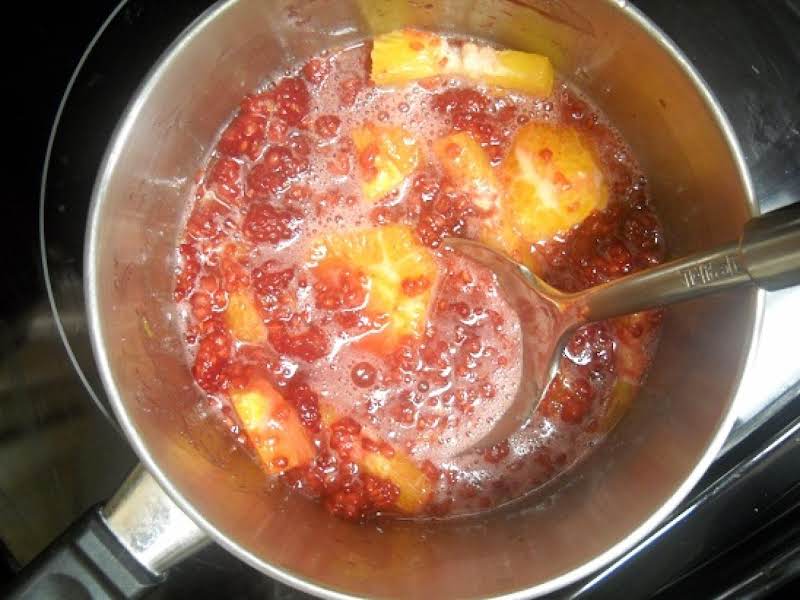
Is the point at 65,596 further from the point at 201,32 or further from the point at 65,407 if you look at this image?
the point at 201,32

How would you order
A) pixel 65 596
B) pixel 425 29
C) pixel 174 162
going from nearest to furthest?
pixel 65 596 < pixel 174 162 < pixel 425 29

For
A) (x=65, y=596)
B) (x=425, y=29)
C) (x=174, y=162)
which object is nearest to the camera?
(x=65, y=596)

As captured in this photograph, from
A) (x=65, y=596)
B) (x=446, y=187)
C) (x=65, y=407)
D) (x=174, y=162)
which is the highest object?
(x=446, y=187)

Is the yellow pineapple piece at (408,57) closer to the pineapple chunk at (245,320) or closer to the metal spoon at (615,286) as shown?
the metal spoon at (615,286)

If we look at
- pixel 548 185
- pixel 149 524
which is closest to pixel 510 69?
pixel 548 185

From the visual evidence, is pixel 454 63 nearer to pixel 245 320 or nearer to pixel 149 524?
pixel 245 320

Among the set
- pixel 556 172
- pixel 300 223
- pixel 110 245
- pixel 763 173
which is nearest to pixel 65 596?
pixel 110 245
